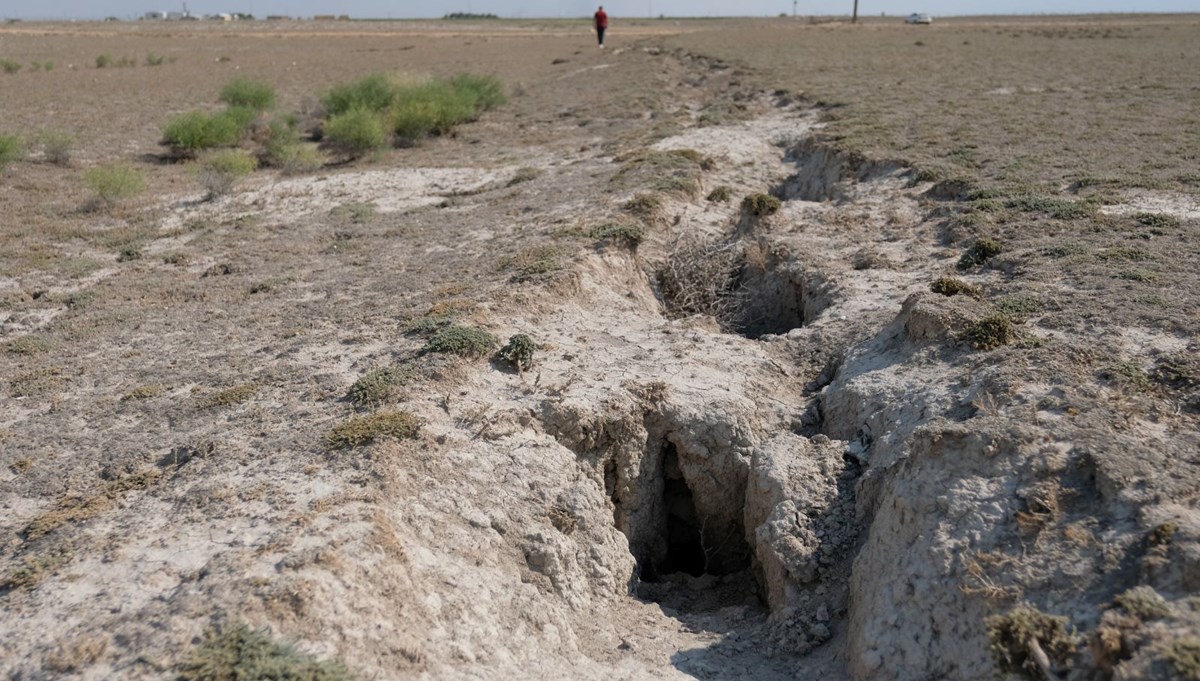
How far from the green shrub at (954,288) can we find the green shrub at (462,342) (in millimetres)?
5299

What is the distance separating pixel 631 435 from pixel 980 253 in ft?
19.4

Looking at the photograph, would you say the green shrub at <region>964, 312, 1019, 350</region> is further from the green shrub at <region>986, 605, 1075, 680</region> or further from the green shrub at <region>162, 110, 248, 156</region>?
the green shrub at <region>162, 110, 248, 156</region>

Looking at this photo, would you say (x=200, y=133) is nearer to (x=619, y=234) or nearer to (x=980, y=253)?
(x=619, y=234)

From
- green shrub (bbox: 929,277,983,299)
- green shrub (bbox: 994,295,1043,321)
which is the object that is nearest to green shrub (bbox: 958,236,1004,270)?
green shrub (bbox: 929,277,983,299)

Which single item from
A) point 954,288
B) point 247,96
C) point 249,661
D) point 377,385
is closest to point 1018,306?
point 954,288

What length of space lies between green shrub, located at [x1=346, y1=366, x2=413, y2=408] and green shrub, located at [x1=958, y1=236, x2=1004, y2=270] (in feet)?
24.5

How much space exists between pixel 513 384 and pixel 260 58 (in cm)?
5292

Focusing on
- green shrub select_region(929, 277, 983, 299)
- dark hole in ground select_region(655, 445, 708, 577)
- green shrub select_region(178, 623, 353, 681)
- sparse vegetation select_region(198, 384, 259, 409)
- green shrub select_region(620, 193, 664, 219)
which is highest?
green shrub select_region(620, 193, 664, 219)

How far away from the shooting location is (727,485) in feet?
30.1

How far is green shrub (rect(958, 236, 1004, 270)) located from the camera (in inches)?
451

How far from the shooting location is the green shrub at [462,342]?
9469 mm

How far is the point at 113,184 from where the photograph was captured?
1777 cm

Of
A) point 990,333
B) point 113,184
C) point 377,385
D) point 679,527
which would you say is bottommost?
point 679,527

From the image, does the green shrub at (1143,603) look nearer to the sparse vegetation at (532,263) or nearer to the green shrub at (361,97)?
the sparse vegetation at (532,263)
